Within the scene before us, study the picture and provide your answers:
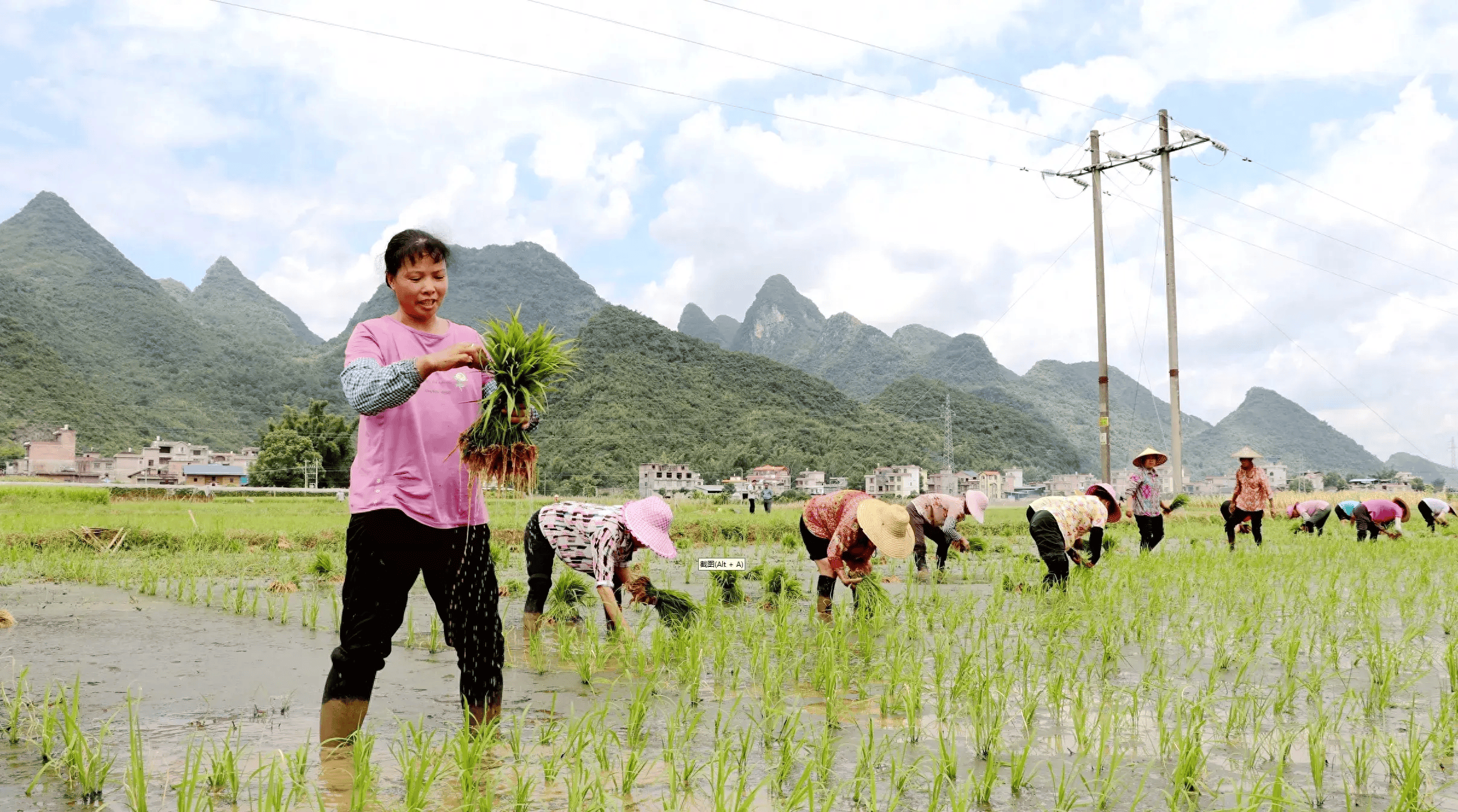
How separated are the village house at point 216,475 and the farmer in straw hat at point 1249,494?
51.0m

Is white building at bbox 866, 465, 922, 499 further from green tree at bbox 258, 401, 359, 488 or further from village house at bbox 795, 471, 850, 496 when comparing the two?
green tree at bbox 258, 401, 359, 488

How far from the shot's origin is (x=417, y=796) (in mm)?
2258

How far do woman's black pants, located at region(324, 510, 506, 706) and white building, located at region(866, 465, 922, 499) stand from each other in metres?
58.2

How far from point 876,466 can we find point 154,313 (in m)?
68.8

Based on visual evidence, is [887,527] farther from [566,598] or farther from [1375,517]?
[1375,517]

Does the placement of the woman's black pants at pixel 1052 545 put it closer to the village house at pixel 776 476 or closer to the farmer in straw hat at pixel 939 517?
the farmer in straw hat at pixel 939 517

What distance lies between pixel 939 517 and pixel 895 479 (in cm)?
5561

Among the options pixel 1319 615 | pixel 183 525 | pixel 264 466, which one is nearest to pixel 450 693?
pixel 1319 615

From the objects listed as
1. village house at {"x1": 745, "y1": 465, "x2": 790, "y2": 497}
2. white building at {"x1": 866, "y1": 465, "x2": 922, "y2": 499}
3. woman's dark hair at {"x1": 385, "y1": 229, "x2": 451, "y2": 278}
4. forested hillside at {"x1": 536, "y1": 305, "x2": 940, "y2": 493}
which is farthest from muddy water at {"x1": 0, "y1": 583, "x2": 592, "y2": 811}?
white building at {"x1": 866, "y1": 465, "x2": 922, "y2": 499}

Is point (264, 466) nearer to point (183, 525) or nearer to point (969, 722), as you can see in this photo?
point (183, 525)

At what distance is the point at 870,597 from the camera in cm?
575

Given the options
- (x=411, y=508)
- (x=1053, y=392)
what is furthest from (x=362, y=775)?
(x=1053, y=392)

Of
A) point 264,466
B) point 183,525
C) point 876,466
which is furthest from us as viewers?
point 876,466

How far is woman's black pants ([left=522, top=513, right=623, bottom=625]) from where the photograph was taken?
568cm
